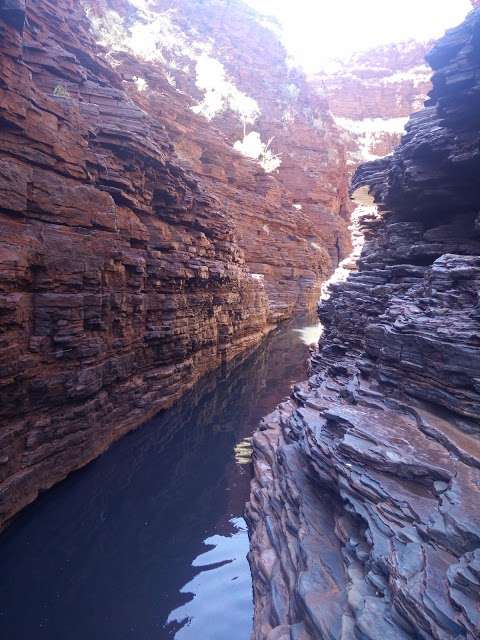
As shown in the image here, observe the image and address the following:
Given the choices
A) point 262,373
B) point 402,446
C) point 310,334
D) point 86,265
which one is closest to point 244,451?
point 86,265

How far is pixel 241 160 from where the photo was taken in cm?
3231

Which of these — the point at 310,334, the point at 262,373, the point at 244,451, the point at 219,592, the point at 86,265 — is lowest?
the point at 219,592

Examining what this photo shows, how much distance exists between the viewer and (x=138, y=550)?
7.77 meters

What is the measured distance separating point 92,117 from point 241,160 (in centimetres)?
2208

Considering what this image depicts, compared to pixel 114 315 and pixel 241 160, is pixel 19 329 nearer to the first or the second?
pixel 114 315

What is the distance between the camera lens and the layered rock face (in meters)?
4.10

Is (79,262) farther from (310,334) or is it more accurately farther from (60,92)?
(310,334)

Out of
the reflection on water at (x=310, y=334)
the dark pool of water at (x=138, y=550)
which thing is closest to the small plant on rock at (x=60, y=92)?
the dark pool of water at (x=138, y=550)

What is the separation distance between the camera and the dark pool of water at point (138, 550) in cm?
630

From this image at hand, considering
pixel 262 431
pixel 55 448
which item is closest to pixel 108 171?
pixel 55 448

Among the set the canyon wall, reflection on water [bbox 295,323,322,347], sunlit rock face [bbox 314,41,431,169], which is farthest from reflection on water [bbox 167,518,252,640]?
sunlit rock face [bbox 314,41,431,169]

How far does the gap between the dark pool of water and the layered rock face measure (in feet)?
2.63

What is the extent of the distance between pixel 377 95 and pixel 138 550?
69.4m

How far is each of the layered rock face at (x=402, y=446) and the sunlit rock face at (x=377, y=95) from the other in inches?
1686
